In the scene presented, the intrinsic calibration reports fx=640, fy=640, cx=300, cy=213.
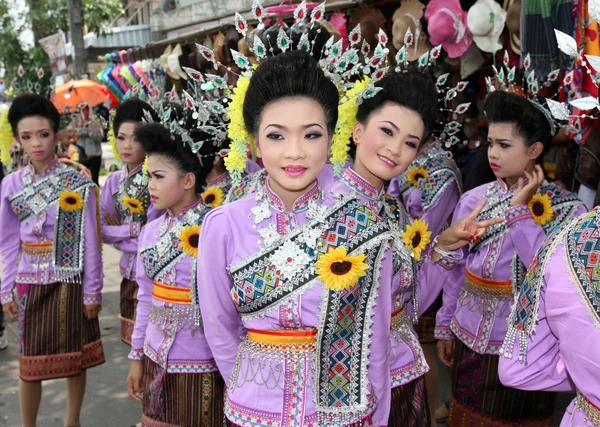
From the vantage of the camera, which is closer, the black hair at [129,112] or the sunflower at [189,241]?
the sunflower at [189,241]

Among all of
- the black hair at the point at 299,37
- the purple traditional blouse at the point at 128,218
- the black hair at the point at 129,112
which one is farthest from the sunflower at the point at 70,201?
the black hair at the point at 299,37

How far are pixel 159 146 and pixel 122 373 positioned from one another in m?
2.58

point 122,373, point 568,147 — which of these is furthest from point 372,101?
point 122,373

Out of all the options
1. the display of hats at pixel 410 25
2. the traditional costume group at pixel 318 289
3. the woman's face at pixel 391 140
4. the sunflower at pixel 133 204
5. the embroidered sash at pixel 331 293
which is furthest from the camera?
the display of hats at pixel 410 25

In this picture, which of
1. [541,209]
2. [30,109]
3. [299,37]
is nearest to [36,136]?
[30,109]

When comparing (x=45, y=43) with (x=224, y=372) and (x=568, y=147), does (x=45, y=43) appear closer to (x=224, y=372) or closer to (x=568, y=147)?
(x=568, y=147)

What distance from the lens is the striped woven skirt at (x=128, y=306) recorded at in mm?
4590

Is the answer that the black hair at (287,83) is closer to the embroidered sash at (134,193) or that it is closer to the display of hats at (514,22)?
the embroidered sash at (134,193)

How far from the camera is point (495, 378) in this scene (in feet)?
10.4

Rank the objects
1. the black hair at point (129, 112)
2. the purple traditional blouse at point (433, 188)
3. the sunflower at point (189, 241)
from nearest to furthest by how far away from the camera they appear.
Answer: the sunflower at point (189, 241) → the purple traditional blouse at point (433, 188) → the black hair at point (129, 112)

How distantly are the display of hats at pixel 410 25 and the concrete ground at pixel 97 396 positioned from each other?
8.29 feet

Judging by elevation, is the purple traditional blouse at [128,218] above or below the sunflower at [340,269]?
below

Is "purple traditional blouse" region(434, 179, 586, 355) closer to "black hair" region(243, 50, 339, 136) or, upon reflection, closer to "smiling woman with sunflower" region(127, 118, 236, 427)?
"smiling woman with sunflower" region(127, 118, 236, 427)

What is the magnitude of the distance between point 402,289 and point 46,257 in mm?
2346
